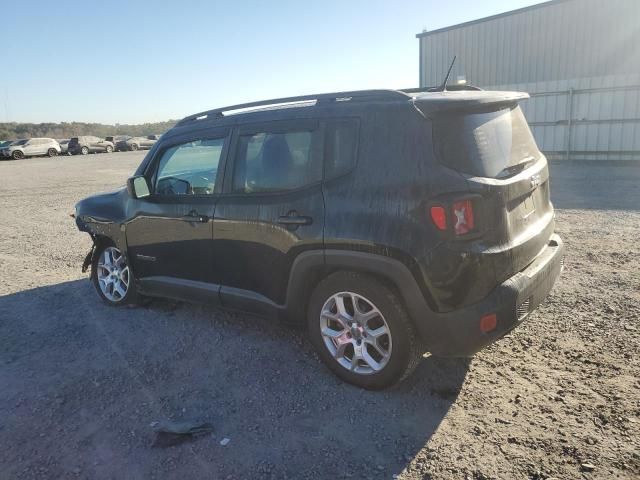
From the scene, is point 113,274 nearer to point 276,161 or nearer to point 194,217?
point 194,217

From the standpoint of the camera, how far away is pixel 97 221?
16.4 ft

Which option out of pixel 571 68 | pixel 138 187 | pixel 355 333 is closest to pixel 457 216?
pixel 355 333

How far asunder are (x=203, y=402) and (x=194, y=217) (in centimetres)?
150

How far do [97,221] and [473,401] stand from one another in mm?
3932

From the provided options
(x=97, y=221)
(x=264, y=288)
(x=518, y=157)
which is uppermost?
(x=518, y=157)

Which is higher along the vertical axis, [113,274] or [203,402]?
[113,274]

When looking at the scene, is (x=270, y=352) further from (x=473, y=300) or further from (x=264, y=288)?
(x=473, y=300)

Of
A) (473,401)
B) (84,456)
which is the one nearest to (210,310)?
(84,456)

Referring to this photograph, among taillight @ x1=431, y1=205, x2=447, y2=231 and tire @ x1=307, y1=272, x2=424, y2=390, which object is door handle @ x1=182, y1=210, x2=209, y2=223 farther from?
taillight @ x1=431, y1=205, x2=447, y2=231

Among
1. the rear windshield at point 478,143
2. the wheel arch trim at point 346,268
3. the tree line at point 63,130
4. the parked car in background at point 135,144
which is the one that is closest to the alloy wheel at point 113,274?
the wheel arch trim at point 346,268

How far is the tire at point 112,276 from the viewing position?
495 centimetres

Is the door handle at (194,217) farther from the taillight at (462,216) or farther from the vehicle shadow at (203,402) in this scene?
the taillight at (462,216)

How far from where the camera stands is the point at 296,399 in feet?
10.6

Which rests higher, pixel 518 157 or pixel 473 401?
pixel 518 157
